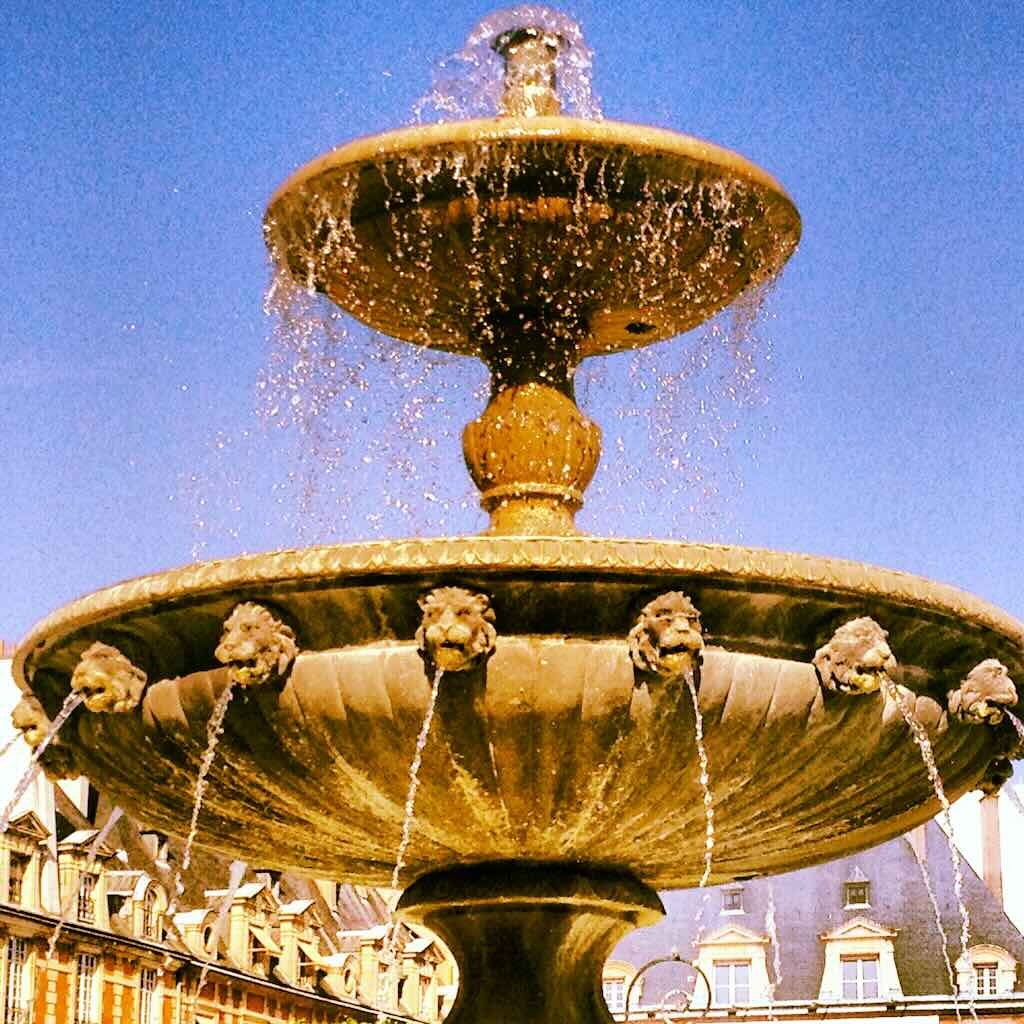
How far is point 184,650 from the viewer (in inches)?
344

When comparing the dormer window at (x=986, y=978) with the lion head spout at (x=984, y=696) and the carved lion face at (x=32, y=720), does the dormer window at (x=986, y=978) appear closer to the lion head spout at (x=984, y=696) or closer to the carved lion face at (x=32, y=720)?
the lion head spout at (x=984, y=696)

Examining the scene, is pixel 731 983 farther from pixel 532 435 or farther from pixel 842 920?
pixel 532 435

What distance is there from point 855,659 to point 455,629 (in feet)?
4.85

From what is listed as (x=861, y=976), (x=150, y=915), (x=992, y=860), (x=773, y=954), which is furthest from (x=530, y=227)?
(x=992, y=860)

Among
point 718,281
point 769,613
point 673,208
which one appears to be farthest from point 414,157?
point 769,613

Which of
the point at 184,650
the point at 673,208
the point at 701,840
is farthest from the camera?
the point at 673,208

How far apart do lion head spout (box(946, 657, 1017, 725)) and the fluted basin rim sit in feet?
8.28

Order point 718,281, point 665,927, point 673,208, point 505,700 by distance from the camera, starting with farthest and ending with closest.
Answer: point 665,927, point 718,281, point 673,208, point 505,700

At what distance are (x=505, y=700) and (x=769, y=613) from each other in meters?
1.01

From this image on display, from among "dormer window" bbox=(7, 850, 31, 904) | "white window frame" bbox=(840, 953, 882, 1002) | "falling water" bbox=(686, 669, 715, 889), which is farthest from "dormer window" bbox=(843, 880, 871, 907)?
"falling water" bbox=(686, 669, 715, 889)

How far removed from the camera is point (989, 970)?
65875 mm

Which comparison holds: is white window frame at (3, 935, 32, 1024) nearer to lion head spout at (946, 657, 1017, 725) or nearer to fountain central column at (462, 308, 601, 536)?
fountain central column at (462, 308, 601, 536)

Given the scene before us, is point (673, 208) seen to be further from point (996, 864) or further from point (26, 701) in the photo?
point (996, 864)

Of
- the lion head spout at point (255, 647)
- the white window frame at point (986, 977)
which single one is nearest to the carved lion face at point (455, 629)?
the lion head spout at point (255, 647)
